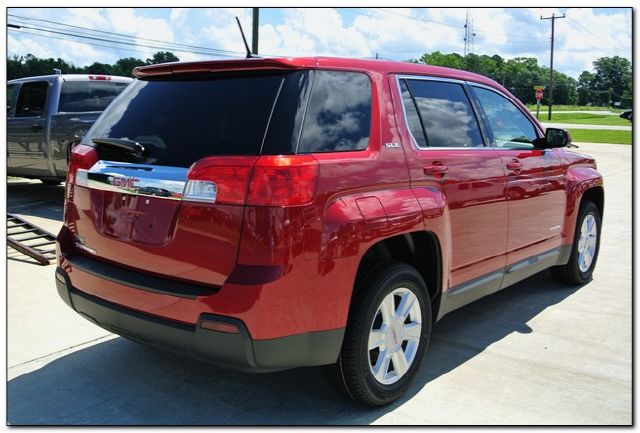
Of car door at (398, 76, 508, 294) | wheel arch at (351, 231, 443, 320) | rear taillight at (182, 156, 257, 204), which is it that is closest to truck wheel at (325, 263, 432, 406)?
wheel arch at (351, 231, 443, 320)

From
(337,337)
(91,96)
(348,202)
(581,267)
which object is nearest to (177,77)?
(348,202)

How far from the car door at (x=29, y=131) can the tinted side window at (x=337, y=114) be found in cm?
745

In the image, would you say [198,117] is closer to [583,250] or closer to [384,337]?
[384,337]

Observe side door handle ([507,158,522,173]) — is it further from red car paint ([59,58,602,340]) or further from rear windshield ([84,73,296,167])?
rear windshield ([84,73,296,167])

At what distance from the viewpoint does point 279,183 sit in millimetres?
2682

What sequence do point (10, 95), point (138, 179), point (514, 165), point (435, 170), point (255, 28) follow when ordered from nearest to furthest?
point (138, 179) → point (435, 170) → point (514, 165) → point (10, 95) → point (255, 28)

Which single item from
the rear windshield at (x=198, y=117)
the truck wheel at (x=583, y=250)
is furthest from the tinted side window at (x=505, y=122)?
the rear windshield at (x=198, y=117)

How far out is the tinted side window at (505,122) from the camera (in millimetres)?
4422

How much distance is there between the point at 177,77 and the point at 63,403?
1864 millimetres

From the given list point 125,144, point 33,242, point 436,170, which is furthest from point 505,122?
point 33,242

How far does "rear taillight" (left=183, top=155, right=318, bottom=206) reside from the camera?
8.79ft

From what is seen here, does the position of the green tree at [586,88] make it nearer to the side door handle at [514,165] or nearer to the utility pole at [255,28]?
the utility pole at [255,28]

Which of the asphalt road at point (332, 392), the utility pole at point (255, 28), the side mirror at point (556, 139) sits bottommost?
the asphalt road at point (332, 392)

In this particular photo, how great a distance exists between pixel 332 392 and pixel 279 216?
1325 millimetres
